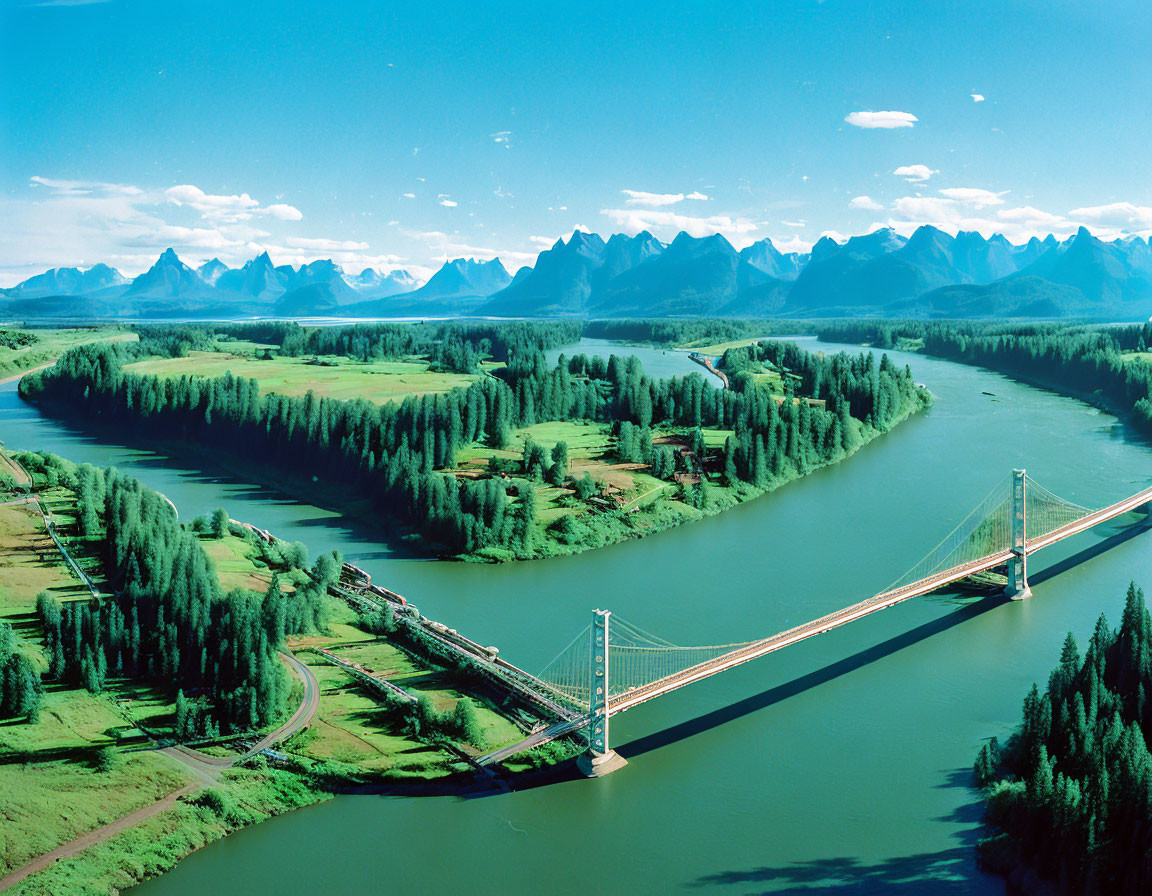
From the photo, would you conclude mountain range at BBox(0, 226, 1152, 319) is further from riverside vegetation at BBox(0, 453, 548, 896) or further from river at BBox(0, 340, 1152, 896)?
riverside vegetation at BBox(0, 453, 548, 896)

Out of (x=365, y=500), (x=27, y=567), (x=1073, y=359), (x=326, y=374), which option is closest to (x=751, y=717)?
(x=27, y=567)

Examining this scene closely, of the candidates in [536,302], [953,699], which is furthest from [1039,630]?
[536,302]

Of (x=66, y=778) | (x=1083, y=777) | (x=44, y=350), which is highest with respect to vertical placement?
(x=44, y=350)

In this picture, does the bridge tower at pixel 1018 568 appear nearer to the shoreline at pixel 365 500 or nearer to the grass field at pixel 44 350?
the shoreline at pixel 365 500

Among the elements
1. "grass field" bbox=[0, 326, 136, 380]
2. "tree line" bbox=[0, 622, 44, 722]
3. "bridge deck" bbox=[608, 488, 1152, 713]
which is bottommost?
"tree line" bbox=[0, 622, 44, 722]

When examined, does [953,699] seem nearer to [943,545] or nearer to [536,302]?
[943,545]

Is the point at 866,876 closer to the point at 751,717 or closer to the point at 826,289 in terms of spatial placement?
the point at 751,717

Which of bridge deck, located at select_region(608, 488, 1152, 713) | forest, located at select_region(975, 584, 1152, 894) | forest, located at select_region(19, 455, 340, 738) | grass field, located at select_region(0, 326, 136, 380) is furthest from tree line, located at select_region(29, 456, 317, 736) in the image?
grass field, located at select_region(0, 326, 136, 380)

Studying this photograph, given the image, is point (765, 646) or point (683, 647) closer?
point (765, 646)
